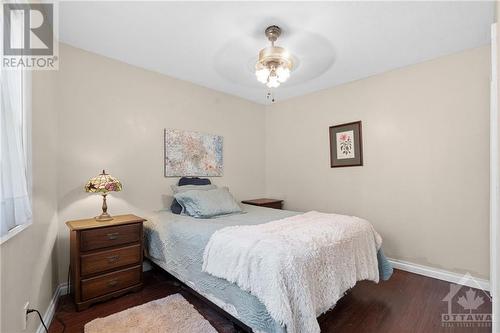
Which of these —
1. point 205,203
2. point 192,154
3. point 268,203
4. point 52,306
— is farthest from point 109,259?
point 268,203

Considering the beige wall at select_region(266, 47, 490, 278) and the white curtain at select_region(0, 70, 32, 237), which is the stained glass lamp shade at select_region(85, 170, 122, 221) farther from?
the beige wall at select_region(266, 47, 490, 278)

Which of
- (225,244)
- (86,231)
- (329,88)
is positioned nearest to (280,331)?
(225,244)

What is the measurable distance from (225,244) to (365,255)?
1248 mm

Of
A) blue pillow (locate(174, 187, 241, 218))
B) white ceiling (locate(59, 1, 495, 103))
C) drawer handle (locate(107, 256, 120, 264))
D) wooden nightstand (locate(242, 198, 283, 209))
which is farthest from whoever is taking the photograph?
wooden nightstand (locate(242, 198, 283, 209))

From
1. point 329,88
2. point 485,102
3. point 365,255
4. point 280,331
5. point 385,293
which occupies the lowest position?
point 385,293

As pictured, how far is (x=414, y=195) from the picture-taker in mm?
2832

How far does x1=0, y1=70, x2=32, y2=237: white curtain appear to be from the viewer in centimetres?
115

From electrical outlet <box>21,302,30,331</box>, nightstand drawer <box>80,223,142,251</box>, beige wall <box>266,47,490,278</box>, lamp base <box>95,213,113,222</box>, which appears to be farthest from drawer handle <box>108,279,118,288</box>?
beige wall <box>266,47,490,278</box>

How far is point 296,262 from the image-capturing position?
1.49 m

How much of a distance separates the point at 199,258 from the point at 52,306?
1.31 meters

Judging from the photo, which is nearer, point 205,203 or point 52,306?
point 52,306

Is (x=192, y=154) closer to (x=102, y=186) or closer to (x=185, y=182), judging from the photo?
(x=185, y=182)

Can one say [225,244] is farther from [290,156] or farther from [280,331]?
[290,156]

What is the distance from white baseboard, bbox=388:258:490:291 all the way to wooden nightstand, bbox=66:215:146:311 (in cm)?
299
